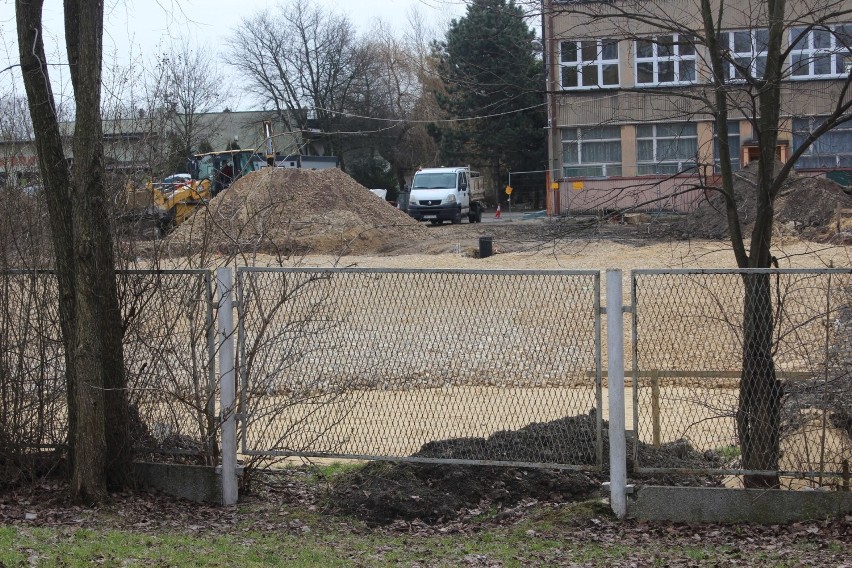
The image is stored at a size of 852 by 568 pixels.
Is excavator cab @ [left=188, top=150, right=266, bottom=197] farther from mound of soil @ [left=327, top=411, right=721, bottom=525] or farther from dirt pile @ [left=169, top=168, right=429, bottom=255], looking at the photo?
dirt pile @ [left=169, top=168, right=429, bottom=255]

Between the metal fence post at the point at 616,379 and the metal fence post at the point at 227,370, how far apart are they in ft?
9.01

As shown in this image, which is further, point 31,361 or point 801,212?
point 801,212

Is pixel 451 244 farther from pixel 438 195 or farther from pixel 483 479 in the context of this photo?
pixel 483 479

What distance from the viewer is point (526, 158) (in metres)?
57.6

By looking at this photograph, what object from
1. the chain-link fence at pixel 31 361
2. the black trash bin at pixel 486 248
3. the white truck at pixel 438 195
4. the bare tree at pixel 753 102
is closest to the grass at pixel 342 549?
the bare tree at pixel 753 102

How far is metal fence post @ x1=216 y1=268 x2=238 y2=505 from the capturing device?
7109 millimetres

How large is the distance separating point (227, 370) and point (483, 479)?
216 cm

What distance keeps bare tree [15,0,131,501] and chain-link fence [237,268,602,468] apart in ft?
3.26

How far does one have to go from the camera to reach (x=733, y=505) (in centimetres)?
657

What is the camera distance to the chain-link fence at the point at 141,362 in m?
7.31

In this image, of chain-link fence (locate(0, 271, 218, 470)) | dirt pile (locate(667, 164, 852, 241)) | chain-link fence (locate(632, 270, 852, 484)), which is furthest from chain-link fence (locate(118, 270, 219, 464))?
dirt pile (locate(667, 164, 852, 241))

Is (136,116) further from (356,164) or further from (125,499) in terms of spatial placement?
(356,164)

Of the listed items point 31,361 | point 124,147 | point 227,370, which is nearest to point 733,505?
point 227,370

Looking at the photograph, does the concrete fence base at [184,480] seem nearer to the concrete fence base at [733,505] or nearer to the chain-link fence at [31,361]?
the chain-link fence at [31,361]
